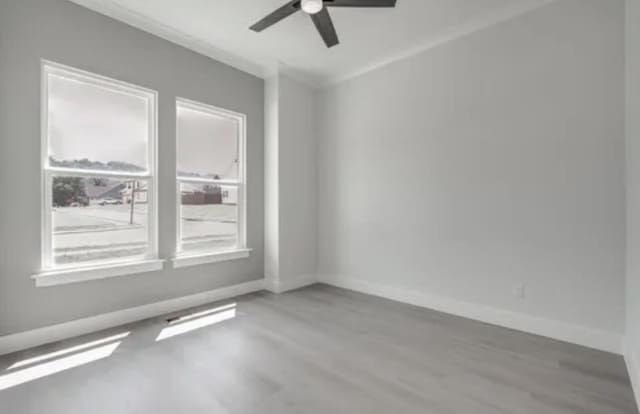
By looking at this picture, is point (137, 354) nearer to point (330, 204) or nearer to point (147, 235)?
point (147, 235)

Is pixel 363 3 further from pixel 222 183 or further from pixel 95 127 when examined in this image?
pixel 95 127

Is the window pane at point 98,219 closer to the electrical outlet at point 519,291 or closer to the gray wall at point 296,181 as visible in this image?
the gray wall at point 296,181

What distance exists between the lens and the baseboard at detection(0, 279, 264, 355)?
252 centimetres

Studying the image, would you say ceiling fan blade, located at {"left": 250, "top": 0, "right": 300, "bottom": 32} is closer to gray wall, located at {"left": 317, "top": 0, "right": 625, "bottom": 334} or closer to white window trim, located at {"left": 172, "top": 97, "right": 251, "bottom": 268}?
white window trim, located at {"left": 172, "top": 97, "right": 251, "bottom": 268}

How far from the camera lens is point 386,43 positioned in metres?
3.59

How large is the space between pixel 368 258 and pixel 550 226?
2057mm

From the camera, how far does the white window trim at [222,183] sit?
3.56 m

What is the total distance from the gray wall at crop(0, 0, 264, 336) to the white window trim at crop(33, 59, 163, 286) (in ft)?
0.17

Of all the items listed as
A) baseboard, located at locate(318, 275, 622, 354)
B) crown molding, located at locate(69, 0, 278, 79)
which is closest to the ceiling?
crown molding, located at locate(69, 0, 278, 79)

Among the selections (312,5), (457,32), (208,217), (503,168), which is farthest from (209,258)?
(457,32)

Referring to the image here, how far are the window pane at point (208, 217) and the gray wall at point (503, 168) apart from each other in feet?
5.35

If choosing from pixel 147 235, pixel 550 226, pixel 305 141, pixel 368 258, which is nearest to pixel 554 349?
pixel 550 226

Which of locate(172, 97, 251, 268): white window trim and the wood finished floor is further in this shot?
locate(172, 97, 251, 268): white window trim

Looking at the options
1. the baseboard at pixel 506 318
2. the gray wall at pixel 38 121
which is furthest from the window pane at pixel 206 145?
the baseboard at pixel 506 318
